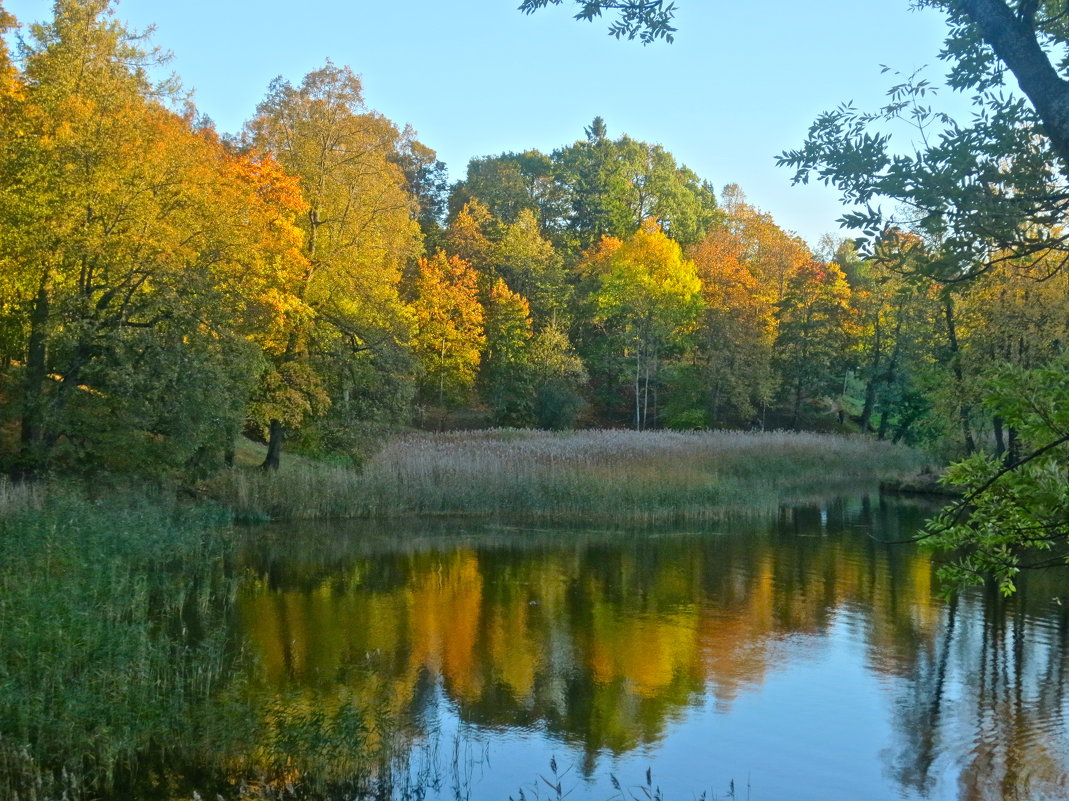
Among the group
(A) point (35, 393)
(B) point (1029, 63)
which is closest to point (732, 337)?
(A) point (35, 393)

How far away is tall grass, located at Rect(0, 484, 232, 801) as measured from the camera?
23.7ft

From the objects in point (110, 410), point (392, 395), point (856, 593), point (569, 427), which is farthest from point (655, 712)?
point (569, 427)

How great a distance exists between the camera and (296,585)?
15508 millimetres

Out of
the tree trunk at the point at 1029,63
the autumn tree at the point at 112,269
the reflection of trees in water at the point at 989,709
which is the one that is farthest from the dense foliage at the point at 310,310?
the reflection of trees in water at the point at 989,709

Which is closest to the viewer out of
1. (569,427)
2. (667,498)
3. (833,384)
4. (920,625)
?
(920,625)

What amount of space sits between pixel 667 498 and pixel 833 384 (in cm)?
2922

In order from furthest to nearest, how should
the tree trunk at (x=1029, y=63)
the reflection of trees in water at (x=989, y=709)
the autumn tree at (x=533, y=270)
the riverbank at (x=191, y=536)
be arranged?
the autumn tree at (x=533, y=270) → the reflection of trees in water at (x=989, y=709) → the riverbank at (x=191, y=536) → the tree trunk at (x=1029, y=63)

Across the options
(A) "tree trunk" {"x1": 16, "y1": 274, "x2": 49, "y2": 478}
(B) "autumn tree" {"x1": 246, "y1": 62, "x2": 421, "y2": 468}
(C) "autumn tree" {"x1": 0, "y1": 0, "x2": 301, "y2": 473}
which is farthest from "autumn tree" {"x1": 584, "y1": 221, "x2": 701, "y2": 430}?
(A) "tree trunk" {"x1": 16, "y1": 274, "x2": 49, "y2": 478}

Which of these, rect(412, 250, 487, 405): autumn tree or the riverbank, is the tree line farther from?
the riverbank

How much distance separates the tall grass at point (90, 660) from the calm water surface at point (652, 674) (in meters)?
0.66

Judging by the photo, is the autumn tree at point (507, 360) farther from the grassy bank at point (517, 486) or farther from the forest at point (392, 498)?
the grassy bank at point (517, 486)

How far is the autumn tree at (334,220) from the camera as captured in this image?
2573cm

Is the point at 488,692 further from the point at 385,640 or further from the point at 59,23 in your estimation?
the point at 59,23

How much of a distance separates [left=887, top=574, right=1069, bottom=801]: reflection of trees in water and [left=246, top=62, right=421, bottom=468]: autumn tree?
16213mm
